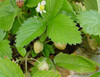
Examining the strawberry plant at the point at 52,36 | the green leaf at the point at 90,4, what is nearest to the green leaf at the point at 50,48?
the strawberry plant at the point at 52,36

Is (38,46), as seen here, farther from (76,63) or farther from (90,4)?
(90,4)

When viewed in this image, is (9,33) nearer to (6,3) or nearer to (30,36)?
(6,3)

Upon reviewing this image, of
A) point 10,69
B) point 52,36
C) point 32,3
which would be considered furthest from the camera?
point 32,3

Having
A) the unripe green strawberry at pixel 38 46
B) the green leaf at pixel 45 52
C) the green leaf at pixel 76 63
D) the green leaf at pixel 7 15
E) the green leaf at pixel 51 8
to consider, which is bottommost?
the green leaf at pixel 76 63

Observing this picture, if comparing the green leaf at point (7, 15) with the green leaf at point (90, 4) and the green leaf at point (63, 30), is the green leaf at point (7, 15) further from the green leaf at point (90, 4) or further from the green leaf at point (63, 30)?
the green leaf at point (90, 4)

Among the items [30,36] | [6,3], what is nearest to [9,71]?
[30,36]

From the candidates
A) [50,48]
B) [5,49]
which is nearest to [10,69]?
[5,49]
